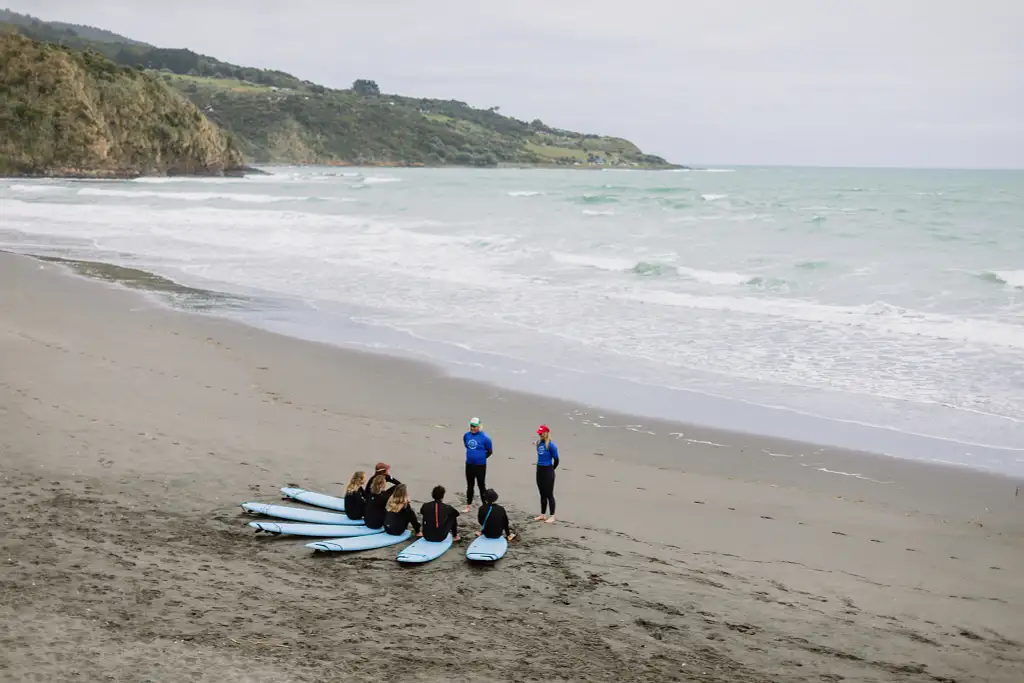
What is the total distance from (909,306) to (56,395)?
19084 millimetres

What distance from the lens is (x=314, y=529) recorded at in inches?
327

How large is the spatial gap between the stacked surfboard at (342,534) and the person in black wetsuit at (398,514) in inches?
3.0

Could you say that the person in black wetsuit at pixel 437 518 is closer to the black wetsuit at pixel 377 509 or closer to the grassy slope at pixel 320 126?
the black wetsuit at pixel 377 509

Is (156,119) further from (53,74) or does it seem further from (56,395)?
(56,395)

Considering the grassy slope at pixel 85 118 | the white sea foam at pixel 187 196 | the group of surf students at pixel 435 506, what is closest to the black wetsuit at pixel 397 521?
the group of surf students at pixel 435 506

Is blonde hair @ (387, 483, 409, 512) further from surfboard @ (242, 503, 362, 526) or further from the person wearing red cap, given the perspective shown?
the person wearing red cap

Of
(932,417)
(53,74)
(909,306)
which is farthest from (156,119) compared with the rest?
(932,417)

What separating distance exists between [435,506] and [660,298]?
50.4ft

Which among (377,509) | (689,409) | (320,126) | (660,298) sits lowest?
(377,509)

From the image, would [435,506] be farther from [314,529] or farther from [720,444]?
[720,444]

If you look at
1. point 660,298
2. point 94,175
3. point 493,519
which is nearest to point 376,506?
point 493,519

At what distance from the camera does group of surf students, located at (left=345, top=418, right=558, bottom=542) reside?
822 cm

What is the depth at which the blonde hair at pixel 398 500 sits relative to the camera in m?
8.36

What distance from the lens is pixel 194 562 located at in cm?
748
